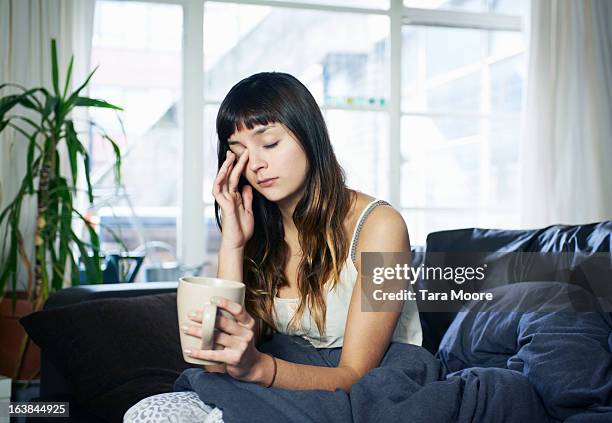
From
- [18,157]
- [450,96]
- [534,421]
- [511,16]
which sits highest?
[511,16]

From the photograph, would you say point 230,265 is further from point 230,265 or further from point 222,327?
point 222,327

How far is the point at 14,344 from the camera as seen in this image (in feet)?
9.36

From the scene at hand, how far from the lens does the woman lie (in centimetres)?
144

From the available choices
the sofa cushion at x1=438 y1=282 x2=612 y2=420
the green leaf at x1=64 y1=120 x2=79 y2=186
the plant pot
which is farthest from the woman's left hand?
the plant pot

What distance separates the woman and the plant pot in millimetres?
1595

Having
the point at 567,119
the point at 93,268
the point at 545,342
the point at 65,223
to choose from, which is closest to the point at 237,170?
the point at 545,342

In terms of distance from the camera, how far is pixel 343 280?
59.7 inches

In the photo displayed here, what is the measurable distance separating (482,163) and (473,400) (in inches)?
135

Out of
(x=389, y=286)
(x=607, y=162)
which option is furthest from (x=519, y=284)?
(x=607, y=162)

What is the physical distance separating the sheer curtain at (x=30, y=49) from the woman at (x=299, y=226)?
2.20 meters

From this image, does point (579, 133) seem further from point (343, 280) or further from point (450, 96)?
point (343, 280)

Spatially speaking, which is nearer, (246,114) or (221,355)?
(221,355)

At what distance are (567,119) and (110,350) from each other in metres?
3.40

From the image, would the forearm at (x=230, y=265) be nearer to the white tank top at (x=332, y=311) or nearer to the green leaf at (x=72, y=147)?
the white tank top at (x=332, y=311)
